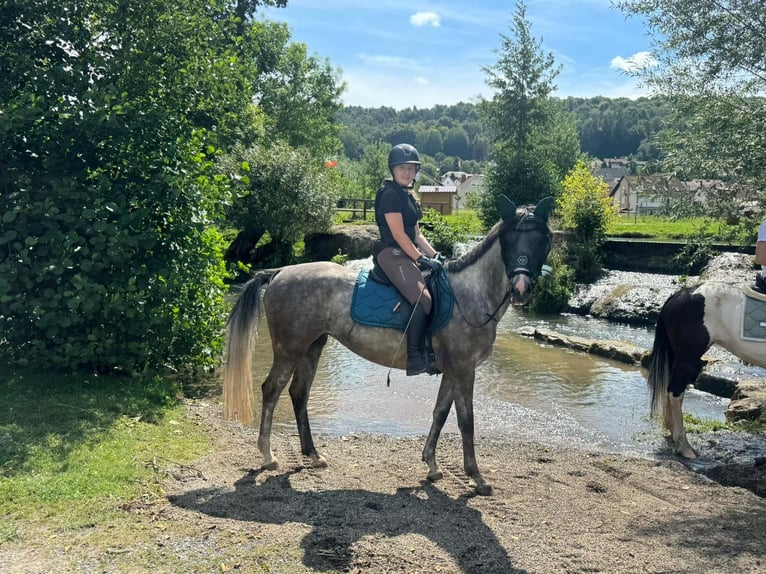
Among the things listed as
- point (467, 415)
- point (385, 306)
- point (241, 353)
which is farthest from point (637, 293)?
point (241, 353)

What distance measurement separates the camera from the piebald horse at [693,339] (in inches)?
302

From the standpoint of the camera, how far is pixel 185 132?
8.80 metres

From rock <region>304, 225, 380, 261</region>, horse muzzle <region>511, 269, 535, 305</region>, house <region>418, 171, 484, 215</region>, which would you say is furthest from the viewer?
house <region>418, 171, 484, 215</region>

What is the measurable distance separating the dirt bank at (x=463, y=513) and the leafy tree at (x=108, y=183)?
233 cm

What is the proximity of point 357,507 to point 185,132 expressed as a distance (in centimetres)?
609

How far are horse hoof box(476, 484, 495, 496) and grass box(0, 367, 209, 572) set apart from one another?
9.75 feet

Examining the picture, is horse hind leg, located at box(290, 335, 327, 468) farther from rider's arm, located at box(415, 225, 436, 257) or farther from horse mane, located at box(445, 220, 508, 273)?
horse mane, located at box(445, 220, 508, 273)

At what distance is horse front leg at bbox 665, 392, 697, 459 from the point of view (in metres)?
7.68

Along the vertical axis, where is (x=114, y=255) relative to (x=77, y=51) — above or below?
below

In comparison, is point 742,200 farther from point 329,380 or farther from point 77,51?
point 77,51

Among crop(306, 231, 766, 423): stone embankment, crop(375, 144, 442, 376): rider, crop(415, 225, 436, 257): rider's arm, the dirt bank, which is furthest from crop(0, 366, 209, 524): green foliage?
crop(306, 231, 766, 423): stone embankment

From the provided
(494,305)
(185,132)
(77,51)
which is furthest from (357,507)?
(77,51)

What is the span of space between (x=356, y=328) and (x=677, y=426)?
15.1ft

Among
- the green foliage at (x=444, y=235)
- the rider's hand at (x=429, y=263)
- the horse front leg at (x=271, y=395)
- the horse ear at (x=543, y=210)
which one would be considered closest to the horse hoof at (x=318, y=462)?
the horse front leg at (x=271, y=395)
